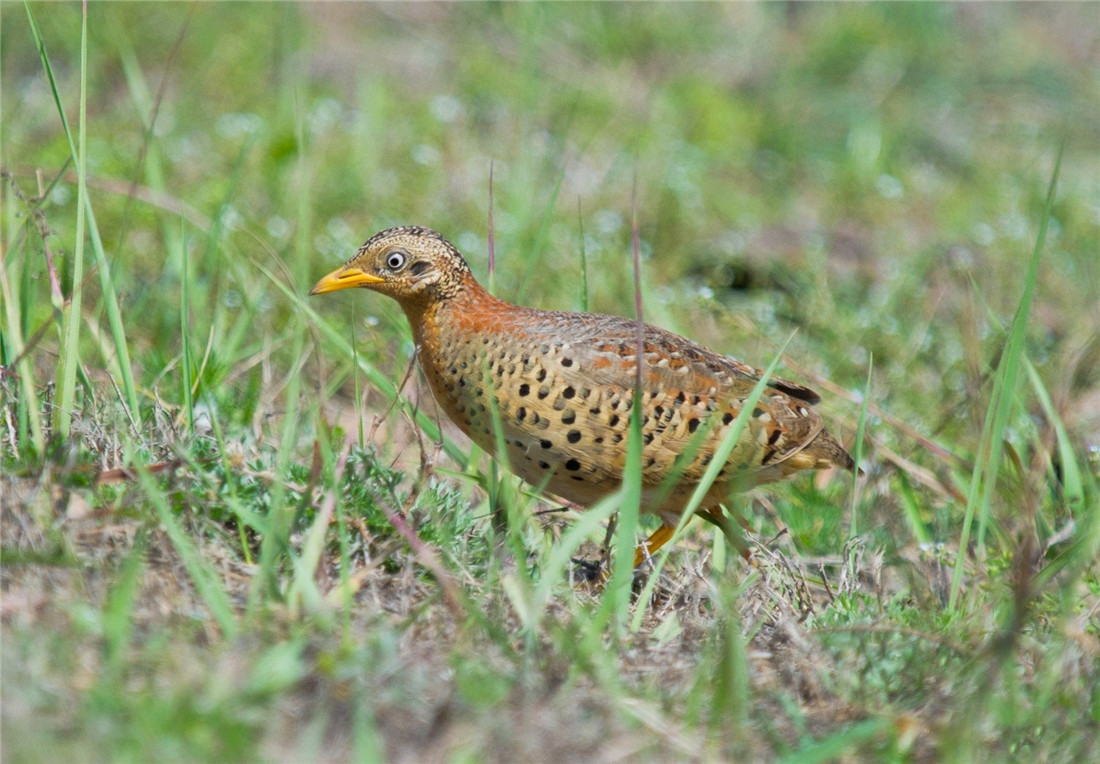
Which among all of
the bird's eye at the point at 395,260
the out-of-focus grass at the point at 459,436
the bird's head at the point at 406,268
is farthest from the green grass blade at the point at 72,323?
the bird's eye at the point at 395,260

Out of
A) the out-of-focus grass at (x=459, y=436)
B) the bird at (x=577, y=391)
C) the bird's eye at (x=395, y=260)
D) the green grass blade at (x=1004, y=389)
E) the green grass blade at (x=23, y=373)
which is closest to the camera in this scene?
the out-of-focus grass at (x=459, y=436)

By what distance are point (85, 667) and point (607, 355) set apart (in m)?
1.88

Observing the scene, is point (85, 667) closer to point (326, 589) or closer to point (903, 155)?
point (326, 589)

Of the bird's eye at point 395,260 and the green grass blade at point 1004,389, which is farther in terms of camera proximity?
the bird's eye at point 395,260

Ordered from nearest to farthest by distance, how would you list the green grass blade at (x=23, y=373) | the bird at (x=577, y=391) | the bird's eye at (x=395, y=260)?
the green grass blade at (x=23, y=373), the bird at (x=577, y=391), the bird's eye at (x=395, y=260)

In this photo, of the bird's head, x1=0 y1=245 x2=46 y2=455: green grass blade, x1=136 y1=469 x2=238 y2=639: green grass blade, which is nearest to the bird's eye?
the bird's head

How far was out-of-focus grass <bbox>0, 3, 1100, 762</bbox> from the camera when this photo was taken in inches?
108

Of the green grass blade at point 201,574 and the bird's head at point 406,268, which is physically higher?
the bird's head at point 406,268

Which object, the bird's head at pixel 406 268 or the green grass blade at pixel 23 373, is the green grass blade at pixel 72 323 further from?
the bird's head at pixel 406 268

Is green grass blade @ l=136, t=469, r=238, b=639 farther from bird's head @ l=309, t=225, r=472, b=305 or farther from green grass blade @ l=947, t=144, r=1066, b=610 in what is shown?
green grass blade @ l=947, t=144, r=1066, b=610

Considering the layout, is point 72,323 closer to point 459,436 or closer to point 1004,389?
point 459,436

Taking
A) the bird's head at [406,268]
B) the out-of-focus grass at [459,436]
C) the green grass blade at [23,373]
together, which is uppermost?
the bird's head at [406,268]

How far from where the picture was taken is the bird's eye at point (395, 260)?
410cm

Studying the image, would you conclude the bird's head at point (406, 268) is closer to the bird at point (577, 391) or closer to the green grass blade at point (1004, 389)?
the bird at point (577, 391)
